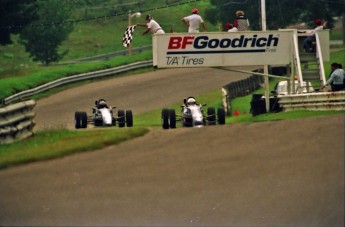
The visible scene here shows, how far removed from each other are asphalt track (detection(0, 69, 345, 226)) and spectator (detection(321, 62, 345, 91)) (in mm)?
3821

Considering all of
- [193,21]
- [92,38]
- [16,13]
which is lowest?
[193,21]

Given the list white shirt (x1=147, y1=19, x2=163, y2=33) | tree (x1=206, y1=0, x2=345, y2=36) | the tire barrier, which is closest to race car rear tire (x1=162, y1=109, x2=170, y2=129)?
white shirt (x1=147, y1=19, x2=163, y2=33)

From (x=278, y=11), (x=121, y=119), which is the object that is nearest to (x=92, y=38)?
(x=278, y=11)

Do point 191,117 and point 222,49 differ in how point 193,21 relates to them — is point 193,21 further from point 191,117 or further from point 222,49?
point 191,117

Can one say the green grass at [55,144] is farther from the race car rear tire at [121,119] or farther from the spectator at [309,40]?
the spectator at [309,40]

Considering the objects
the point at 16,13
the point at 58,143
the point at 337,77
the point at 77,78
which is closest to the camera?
the point at 58,143

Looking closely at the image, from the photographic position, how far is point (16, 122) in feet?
74.6

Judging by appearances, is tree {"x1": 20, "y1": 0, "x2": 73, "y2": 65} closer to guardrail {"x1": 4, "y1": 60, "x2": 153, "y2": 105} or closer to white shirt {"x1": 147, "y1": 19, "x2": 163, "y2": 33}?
guardrail {"x1": 4, "y1": 60, "x2": 153, "y2": 105}

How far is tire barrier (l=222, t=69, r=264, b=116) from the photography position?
38.8m

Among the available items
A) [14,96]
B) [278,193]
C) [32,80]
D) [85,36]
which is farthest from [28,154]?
[85,36]

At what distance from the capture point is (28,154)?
20.8 metres

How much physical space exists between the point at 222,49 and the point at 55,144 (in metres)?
11.0

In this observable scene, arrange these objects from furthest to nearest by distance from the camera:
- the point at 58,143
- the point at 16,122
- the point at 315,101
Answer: the point at 315,101 < the point at 16,122 < the point at 58,143

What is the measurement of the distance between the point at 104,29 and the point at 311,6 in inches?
431
